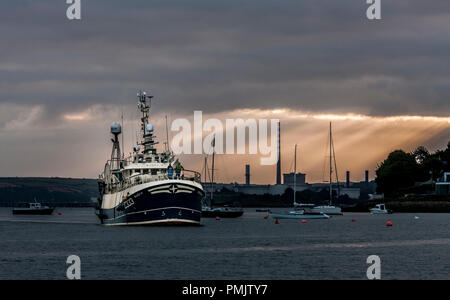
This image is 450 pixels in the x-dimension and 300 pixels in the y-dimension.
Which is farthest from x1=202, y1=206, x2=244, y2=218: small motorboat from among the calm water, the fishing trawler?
the calm water

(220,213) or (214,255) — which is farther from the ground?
(220,213)

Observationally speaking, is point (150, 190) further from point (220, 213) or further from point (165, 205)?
point (220, 213)

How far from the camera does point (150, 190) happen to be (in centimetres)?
9706

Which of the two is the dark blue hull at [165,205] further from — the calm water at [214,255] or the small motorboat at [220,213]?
the small motorboat at [220,213]

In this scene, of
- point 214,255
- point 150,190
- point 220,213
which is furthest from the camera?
point 220,213

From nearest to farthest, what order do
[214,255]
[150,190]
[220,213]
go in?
[214,255] < [150,190] < [220,213]

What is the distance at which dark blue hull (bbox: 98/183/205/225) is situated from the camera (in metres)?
97.1

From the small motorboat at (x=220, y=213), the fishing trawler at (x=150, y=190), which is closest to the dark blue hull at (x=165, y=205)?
the fishing trawler at (x=150, y=190)

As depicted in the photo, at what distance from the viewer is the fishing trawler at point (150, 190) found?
97.4 metres

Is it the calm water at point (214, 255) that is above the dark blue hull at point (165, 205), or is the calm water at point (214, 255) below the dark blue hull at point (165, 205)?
below

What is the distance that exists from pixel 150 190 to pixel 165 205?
2.58m

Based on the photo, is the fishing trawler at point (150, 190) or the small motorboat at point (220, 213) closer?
the fishing trawler at point (150, 190)

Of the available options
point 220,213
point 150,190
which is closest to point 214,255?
point 150,190
